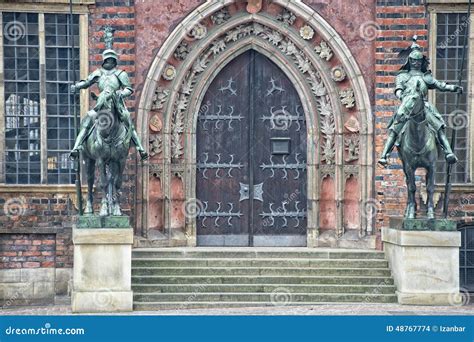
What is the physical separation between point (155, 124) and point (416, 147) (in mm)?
4293

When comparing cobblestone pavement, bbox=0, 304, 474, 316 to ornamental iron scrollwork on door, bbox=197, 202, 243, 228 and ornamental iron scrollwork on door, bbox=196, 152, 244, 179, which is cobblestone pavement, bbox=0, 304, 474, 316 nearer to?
ornamental iron scrollwork on door, bbox=197, 202, 243, 228

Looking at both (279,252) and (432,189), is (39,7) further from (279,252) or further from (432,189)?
(432,189)

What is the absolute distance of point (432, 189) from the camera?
1922cm

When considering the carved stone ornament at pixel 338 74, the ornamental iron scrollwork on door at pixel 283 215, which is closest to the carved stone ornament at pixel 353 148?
the carved stone ornament at pixel 338 74

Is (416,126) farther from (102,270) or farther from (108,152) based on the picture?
(102,270)

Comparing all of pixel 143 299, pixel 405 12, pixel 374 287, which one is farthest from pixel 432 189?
pixel 143 299

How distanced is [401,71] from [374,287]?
3.13 meters

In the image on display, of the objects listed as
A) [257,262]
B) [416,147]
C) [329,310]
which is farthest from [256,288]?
[416,147]

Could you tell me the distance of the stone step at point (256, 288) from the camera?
62.2ft

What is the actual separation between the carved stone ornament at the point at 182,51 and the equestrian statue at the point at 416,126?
12.1 ft

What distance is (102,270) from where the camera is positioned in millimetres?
18406
